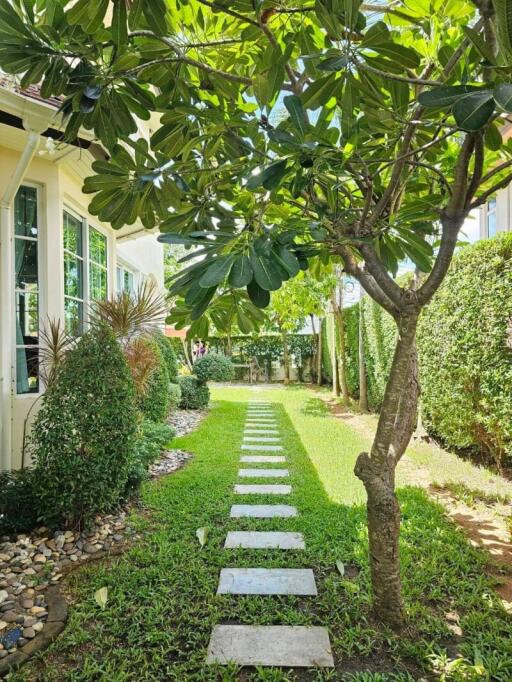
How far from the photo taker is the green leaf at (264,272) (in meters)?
1.50

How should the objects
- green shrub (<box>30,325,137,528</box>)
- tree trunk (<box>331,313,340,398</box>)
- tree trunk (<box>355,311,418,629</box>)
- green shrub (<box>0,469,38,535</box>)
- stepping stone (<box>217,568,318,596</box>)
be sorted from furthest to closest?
1. tree trunk (<box>331,313,340,398</box>)
2. green shrub (<box>0,469,38,535</box>)
3. green shrub (<box>30,325,137,528</box>)
4. stepping stone (<box>217,568,318,596</box>)
5. tree trunk (<box>355,311,418,629</box>)

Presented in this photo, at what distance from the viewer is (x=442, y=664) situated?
232 cm

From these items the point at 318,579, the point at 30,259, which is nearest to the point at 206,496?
the point at 318,579

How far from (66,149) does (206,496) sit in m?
4.35

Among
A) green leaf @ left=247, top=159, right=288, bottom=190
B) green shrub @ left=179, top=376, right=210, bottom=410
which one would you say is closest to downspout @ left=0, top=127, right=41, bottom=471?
green leaf @ left=247, top=159, right=288, bottom=190

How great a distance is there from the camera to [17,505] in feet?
12.6

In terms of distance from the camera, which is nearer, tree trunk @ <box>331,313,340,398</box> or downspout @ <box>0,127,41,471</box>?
downspout @ <box>0,127,41,471</box>

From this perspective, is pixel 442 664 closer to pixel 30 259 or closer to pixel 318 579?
pixel 318 579

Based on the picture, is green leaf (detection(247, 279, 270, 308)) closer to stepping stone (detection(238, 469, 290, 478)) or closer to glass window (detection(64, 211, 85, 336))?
glass window (detection(64, 211, 85, 336))

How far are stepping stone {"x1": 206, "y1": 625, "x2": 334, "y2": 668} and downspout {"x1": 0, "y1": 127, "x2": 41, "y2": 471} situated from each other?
2.98m

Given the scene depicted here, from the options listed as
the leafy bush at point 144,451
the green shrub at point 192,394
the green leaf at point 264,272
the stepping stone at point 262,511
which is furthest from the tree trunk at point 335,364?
the green leaf at point 264,272

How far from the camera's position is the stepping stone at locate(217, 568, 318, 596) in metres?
3.05

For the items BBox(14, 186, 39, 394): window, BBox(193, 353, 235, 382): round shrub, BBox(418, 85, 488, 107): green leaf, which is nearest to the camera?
BBox(418, 85, 488, 107): green leaf

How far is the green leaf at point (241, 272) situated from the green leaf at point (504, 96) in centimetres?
86
